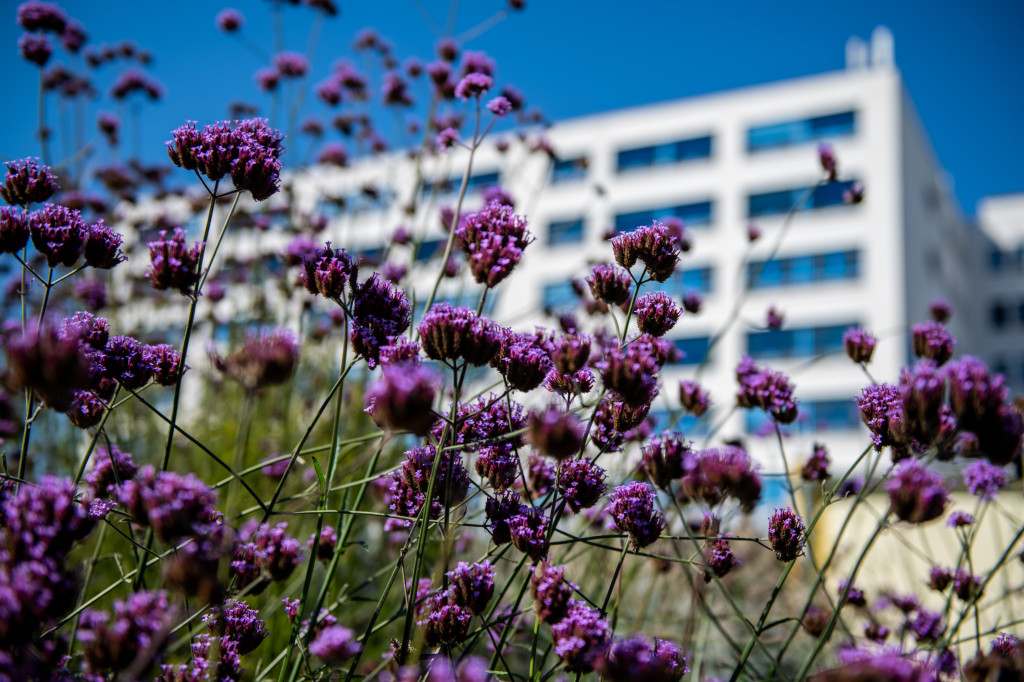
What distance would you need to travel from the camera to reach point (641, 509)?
1.54 m

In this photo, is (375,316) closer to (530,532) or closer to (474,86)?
(530,532)

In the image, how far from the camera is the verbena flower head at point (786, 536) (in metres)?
1.58

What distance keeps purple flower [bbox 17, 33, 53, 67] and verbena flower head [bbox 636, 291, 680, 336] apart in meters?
2.87

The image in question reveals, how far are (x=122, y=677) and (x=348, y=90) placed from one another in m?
4.10

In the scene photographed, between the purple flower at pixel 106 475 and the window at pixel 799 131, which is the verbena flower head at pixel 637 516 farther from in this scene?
the window at pixel 799 131

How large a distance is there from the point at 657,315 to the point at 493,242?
1.45ft

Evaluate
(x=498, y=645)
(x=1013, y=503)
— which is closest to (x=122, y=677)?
(x=498, y=645)

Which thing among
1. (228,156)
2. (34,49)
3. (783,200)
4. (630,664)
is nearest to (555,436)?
(630,664)

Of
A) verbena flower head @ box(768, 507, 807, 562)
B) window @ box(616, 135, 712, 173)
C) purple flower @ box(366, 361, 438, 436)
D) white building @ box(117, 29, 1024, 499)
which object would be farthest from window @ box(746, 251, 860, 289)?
purple flower @ box(366, 361, 438, 436)

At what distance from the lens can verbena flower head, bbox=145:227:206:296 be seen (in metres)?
1.48

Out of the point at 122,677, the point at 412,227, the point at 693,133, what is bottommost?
the point at 122,677

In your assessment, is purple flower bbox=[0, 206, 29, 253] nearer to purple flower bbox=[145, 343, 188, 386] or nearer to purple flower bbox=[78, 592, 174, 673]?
purple flower bbox=[145, 343, 188, 386]

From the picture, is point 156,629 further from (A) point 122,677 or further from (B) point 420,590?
(B) point 420,590

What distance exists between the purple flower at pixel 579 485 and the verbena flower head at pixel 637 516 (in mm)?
Result: 48
